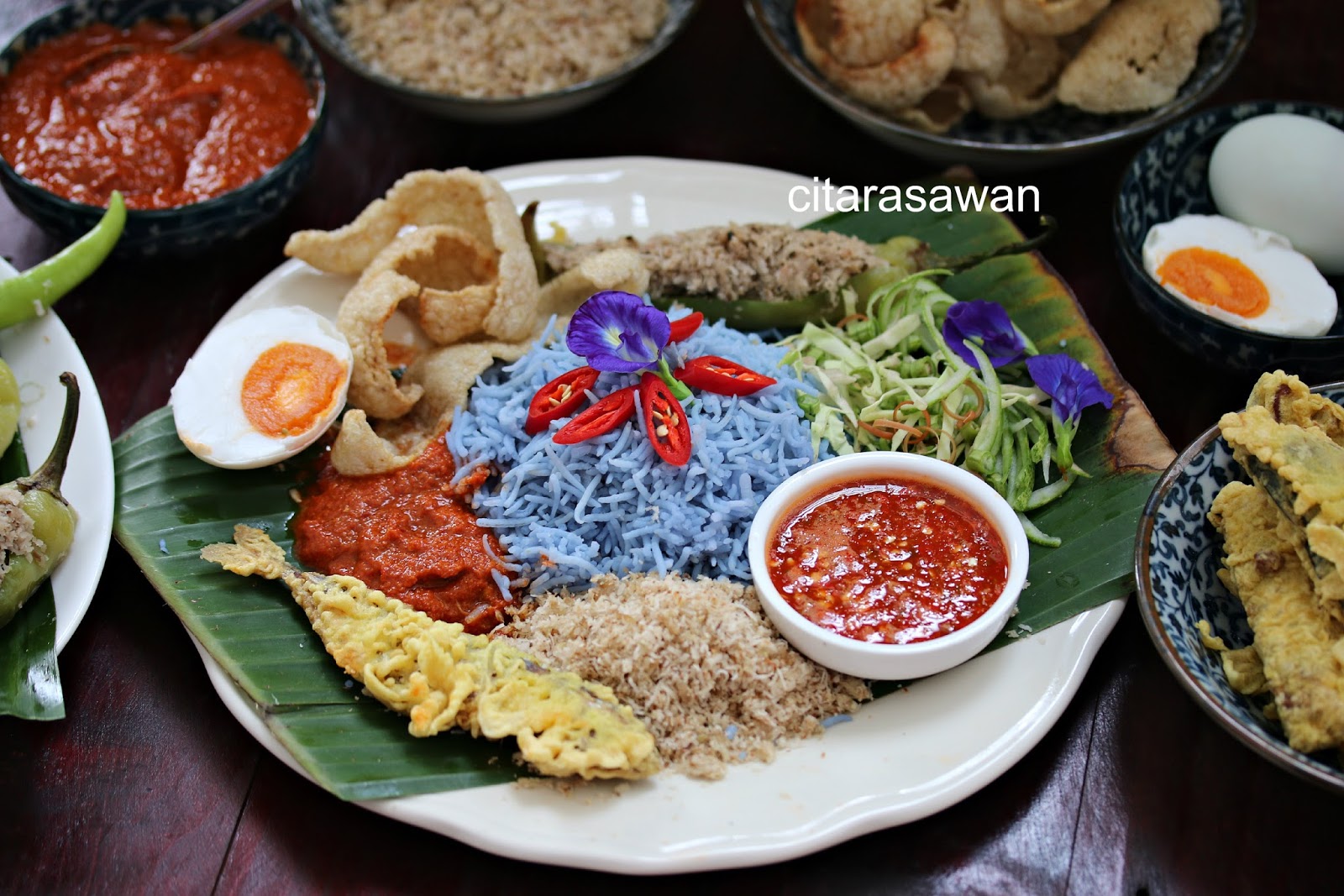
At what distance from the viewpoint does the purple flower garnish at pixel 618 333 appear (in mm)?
3057

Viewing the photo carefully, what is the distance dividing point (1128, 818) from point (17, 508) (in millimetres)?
2902

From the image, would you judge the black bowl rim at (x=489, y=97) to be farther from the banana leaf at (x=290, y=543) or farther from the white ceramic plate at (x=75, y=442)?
the banana leaf at (x=290, y=543)

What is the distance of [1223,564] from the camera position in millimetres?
2711

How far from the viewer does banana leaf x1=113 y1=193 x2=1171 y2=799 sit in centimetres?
255

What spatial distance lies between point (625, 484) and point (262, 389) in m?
1.12

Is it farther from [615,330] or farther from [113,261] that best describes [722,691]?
[113,261]

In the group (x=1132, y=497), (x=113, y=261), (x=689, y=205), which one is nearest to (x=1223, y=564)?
(x=1132, y=497)

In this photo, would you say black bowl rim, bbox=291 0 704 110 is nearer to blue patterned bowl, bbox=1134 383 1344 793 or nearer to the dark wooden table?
the dark wooden table

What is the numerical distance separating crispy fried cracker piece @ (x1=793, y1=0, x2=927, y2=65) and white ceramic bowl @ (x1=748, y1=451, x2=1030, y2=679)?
1770 millimetres

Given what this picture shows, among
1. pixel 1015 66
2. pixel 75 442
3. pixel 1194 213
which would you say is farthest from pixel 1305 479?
pixel 75 442

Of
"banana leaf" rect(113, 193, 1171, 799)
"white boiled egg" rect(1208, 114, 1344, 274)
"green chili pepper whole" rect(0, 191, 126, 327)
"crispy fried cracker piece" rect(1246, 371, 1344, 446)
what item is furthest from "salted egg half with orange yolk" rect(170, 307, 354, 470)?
"white boiled egg" rect(1208, 114, 1344, 274)

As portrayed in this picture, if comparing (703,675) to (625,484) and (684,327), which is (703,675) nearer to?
(625,484)

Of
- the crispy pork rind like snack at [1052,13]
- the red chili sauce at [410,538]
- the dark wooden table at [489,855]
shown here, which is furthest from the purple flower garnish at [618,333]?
the crispy pork rind like snack at [1052,13]

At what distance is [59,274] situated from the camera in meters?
3.41
